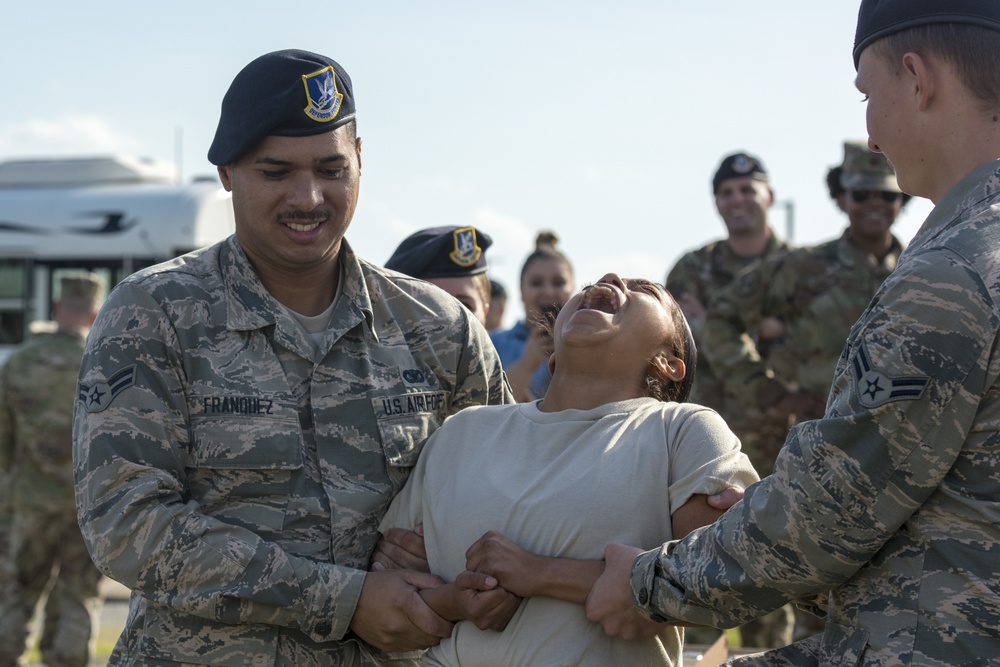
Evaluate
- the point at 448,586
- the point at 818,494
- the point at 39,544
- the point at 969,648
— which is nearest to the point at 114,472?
the point at 448,586

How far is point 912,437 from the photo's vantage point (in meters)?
2.10

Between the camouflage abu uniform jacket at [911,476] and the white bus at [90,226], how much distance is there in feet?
40.8

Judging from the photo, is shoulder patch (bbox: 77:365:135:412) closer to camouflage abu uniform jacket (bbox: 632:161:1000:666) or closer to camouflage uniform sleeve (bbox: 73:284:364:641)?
camouflage uniform sleeve (bbox: 73:284:364:641)

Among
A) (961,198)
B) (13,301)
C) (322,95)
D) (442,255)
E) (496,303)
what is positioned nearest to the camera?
(961,198)

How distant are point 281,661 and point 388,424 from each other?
61 cm

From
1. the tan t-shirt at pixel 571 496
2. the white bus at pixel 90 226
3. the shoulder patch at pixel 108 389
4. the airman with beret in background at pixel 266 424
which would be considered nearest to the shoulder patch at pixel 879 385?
the tan t-shirt at pixel 571 496

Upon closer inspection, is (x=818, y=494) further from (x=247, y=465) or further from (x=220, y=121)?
(x=220, y=121)

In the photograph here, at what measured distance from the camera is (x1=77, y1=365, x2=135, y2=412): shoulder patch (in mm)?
2752

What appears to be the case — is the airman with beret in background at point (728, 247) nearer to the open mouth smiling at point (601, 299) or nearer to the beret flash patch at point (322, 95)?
the open mouth smiling at point (601, 299)

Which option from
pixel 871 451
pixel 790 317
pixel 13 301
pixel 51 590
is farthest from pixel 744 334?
pixel 13 301

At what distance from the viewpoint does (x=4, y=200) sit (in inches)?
592

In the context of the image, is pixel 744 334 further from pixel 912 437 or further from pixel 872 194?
pixel 912 437

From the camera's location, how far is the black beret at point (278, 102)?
9.57ft

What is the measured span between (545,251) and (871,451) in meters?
5.27
